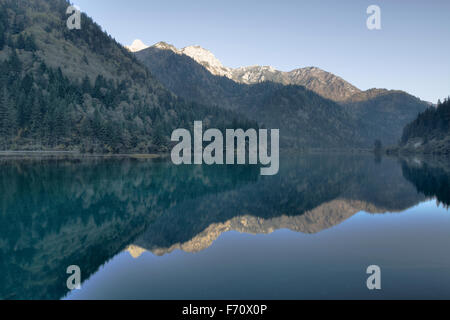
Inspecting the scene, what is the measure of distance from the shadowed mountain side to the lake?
15 centimetres

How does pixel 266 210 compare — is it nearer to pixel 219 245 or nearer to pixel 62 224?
pixel 219 245

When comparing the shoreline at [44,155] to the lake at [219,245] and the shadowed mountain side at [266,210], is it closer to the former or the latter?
the lake at [219,245]

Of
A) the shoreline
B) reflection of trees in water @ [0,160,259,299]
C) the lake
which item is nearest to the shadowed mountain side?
the lake

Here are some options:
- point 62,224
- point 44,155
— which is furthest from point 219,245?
point 44,155

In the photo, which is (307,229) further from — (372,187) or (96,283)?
(372,187)

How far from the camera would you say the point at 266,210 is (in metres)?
38.1

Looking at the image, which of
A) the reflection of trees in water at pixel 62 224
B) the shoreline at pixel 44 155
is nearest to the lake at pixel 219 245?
the reflection of trees in water at pixel 62 224

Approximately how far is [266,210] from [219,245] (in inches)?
593

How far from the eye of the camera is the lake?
1563cm

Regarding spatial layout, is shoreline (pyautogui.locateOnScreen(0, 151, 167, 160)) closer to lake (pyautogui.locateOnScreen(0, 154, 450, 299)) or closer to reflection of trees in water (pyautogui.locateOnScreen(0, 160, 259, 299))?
reflection of trees in water (pyautogui.locateOnScreen(0, 160, 259, 299))

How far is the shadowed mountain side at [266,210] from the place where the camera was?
2647cm

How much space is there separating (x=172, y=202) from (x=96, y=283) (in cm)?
2550

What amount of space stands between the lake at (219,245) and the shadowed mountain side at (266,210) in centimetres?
15
